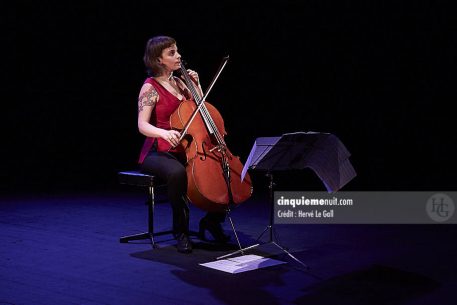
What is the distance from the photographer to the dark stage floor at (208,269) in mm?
2729

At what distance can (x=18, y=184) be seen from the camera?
6191mm

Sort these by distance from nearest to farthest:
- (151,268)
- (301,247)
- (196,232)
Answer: (151,268), (301,247), (196,232)

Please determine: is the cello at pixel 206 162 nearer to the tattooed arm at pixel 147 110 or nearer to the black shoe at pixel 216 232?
the tattooed arm at pixel 147 110

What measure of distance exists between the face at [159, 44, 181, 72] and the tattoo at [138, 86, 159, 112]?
0.19m

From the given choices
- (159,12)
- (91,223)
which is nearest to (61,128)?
(159,12)

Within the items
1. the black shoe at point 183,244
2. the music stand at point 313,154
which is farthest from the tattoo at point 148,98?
the music stand at point 313,154

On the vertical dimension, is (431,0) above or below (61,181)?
above

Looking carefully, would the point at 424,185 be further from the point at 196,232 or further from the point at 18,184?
the point at 18,184

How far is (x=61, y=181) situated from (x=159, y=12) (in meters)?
2.02

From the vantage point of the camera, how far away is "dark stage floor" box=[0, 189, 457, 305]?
8.95ft

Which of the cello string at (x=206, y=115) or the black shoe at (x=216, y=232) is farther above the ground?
the cello string at (x=206, y=115)

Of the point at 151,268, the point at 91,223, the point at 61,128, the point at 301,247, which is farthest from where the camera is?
the point at 61,128

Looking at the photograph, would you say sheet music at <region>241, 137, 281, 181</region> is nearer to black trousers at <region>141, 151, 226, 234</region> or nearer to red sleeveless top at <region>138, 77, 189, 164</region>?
black trousers at <region>141, 151, 226, 234</region>

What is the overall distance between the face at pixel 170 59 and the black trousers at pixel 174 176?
0.53 m
